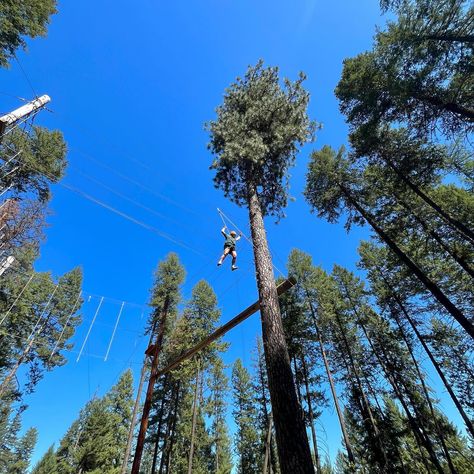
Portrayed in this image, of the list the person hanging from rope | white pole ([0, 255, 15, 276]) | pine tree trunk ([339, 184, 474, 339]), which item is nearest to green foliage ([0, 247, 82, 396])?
white pole ([0, 255, 15, 276])

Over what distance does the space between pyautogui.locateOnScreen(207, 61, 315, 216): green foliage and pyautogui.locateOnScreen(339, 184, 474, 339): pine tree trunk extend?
18.2ft

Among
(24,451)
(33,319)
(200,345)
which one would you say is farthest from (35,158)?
(24,451)

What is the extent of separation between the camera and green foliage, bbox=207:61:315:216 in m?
7.83

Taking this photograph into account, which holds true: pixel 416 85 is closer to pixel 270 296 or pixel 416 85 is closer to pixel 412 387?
pixel 270 296

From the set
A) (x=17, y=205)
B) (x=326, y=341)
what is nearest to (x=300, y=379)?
(x=326, y=341)

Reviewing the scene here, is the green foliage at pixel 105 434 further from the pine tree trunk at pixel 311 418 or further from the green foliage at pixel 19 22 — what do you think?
the green foliage at pixel 19 22

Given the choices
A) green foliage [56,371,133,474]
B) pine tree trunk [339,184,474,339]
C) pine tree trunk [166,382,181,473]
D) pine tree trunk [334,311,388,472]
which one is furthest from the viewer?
green foliage [56,371,133,474]

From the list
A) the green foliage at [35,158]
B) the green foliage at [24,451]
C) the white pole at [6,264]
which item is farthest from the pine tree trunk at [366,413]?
the green foliage at [24,451]

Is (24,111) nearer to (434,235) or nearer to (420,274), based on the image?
(420,274)

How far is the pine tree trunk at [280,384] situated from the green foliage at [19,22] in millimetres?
11559

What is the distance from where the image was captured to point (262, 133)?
8.21 metres

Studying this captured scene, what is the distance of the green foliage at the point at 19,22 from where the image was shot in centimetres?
873

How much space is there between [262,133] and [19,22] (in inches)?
379

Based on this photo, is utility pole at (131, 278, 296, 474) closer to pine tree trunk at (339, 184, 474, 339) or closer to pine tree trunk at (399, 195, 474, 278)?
pine tree trunk at (339, 184, 474, 339)
